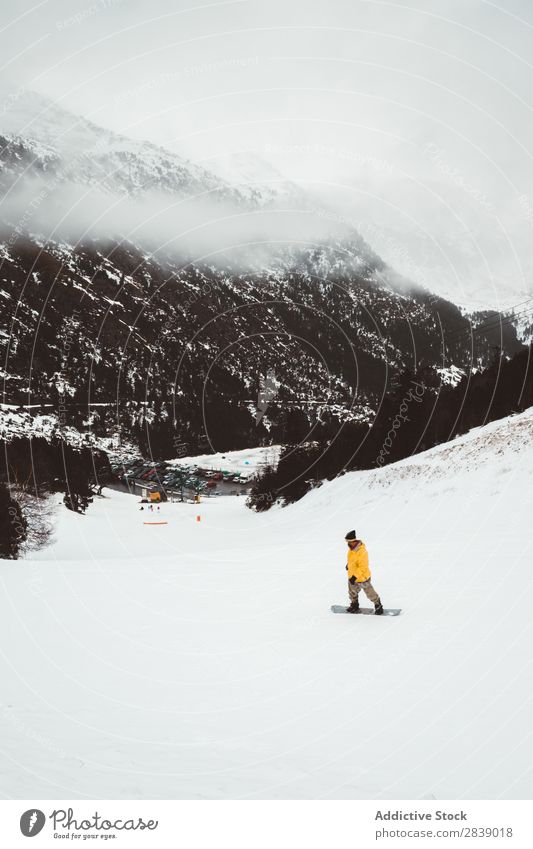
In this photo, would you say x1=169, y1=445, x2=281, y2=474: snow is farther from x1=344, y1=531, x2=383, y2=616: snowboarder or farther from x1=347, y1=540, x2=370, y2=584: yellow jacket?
x1=347, y1=540, x2=370, y2=584: yellow jacket

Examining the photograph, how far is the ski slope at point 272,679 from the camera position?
236 inches

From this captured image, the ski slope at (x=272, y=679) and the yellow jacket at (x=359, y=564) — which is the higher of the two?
the yellow jacket at (x=359, y=564)

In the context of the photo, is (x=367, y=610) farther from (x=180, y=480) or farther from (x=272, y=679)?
(x=180, y=480)

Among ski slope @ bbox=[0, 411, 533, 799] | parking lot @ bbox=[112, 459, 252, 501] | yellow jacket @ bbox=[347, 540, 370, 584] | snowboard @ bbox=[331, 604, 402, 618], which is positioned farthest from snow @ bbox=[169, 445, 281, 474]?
yellow jacket @ bbox=[347, 540, 370, 584]

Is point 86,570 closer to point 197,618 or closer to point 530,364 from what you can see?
point 197,618

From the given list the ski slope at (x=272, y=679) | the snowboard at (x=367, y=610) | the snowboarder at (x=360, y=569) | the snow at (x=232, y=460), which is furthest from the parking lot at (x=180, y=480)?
the snowboarder at (x=360, y=569)

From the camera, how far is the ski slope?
6.00 metres

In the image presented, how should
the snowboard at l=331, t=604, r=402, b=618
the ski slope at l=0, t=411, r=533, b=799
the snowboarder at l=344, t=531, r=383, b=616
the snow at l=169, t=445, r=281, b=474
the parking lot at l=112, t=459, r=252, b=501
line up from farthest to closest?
1. the snow at l=169, t=445, r=281, b=474
2. the parking lot at l=112, t=459, r=252, b=501
3. the snowboard at l=331, t=604, r=402, b=618
4. the snowboarder at l=344, t=531, r=383, b=616
5. the ski slope at l=0, t=411, r=533, b=799

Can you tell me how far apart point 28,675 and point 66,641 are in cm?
182

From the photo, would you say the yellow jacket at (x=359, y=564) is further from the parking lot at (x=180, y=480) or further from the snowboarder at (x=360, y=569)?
the parking lot at (x=180, y=480)

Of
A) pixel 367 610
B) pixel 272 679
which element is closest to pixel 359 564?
pixel 367 610

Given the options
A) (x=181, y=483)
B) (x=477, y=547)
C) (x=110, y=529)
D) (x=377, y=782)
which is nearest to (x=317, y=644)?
(x=377, y=782)

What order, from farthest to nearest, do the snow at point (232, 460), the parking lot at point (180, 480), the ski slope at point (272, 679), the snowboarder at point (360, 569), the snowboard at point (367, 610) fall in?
the snow at point (232, 460)
the parking lot at point (180, 480)
the snowboard at point (367, 610)
the snowboarder at point (360, 569)
the ski slope at point (272, 679)

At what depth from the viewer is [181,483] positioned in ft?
401
